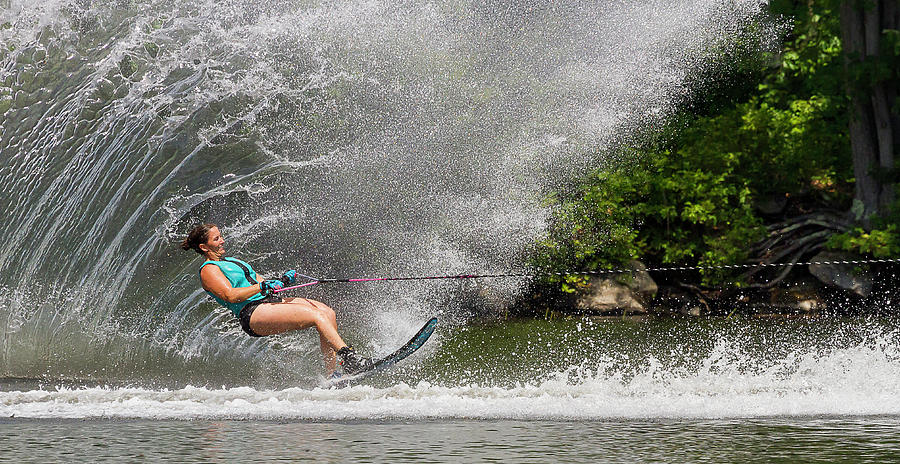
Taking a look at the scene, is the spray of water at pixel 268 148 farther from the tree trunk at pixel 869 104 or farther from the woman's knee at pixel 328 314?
the tree trunk at pixel 869 104

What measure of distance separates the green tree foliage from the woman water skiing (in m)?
5.84

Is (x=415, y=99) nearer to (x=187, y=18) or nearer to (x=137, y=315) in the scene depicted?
(x=187, y=18)

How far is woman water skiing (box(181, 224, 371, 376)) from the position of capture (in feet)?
22.8

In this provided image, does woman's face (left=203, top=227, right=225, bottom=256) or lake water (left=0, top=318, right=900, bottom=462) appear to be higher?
woman's face (left=203, top=227, right=225, bottom=256)

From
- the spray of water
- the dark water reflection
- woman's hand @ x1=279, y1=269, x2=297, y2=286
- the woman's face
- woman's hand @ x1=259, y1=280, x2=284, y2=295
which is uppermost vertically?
the spray of water

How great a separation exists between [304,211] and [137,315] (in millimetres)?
1679

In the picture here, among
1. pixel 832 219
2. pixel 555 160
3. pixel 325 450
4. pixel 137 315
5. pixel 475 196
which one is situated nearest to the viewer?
pixel 325 450

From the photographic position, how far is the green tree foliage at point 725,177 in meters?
12.8

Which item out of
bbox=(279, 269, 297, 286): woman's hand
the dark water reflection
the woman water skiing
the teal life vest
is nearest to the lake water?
the dark water reflection

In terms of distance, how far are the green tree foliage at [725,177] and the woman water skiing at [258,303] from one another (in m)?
5.84

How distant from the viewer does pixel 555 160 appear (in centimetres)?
1180

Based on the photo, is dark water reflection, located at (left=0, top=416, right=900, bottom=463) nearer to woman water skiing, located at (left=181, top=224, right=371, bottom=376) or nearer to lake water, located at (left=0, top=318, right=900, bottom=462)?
lake water, located at (left=0, top=318, right=900, bottom=462)

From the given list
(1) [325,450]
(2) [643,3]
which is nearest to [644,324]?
(2) [643,3]

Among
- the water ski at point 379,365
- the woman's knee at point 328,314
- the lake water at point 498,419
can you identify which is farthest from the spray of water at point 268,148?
the water ski at point 379,365
